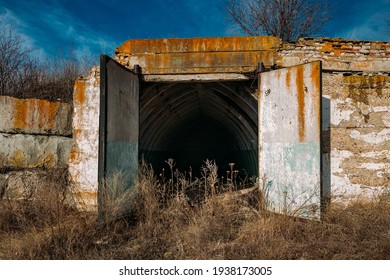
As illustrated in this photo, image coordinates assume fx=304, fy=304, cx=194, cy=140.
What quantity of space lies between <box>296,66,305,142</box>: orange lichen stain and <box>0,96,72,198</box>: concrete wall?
14.3 ft

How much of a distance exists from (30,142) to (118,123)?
2.11 metres

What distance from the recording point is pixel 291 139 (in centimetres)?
503

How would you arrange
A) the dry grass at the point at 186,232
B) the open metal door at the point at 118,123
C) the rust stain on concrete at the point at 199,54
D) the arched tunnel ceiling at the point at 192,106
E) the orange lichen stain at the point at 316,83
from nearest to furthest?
1. the dry grass at the point at 186,232
2. the open metal door at the point at 118,123
3. the orange lichen stain at the point at 316,83
4. the rust stain on concrete at the point at 199,54
5. the arched tunnel ceiling at the point at 192,106

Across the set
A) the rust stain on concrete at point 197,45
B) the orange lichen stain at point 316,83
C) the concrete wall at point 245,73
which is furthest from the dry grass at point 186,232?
the rust stain on concrete at point 197,45

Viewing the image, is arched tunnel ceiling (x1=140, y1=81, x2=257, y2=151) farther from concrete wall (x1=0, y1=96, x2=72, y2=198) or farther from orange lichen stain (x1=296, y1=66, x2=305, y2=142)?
concrete wall (x1=0, y1=96, x2=72, y2=198)

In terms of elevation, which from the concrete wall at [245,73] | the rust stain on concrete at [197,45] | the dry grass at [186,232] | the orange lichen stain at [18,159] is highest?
the rust stain on concrete at [197,45]

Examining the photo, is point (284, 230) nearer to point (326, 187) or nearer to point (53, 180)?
point (326, 187)

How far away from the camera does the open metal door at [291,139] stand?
4.80m

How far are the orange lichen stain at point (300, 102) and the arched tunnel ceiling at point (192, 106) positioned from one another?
1084mm

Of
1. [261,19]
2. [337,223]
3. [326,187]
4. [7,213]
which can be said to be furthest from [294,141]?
[261,19]

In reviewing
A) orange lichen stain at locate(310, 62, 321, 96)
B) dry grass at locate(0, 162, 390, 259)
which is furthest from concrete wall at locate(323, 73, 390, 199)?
orange lichen stain at locate(310, 62, 321, 96)

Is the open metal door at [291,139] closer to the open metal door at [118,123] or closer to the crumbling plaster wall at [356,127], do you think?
the crumbling plaster wall at [356,127]

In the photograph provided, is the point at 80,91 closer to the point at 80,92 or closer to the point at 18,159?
the point at 80,92

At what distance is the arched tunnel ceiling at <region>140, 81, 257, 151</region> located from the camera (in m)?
6.41
